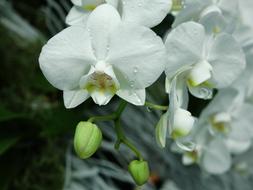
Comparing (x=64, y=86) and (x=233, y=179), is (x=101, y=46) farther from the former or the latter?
(x=233, y=179)

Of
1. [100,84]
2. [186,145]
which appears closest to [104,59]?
[100,84]

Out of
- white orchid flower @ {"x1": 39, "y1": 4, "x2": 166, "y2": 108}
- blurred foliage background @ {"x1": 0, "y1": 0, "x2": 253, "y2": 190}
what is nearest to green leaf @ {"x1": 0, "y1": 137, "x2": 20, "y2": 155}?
blurred foliage background @ {"x1": 0, "y1": 0, "x2": 253, "y2": 190}

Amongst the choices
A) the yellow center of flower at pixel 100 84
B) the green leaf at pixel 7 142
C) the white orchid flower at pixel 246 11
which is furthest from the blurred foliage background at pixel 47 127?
the yellow center of flower at pixel 100 84

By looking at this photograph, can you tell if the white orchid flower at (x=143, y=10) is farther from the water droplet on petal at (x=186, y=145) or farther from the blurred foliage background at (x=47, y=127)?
the blurred foliage background at (x=47, y=127)

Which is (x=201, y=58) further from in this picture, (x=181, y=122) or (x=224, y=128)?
(x=224, y=128)

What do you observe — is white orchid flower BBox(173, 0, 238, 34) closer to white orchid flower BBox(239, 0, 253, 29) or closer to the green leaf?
white orchid flower BBox(239, 0, 253, 29)

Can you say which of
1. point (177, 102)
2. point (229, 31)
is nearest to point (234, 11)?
point (229, 31)
